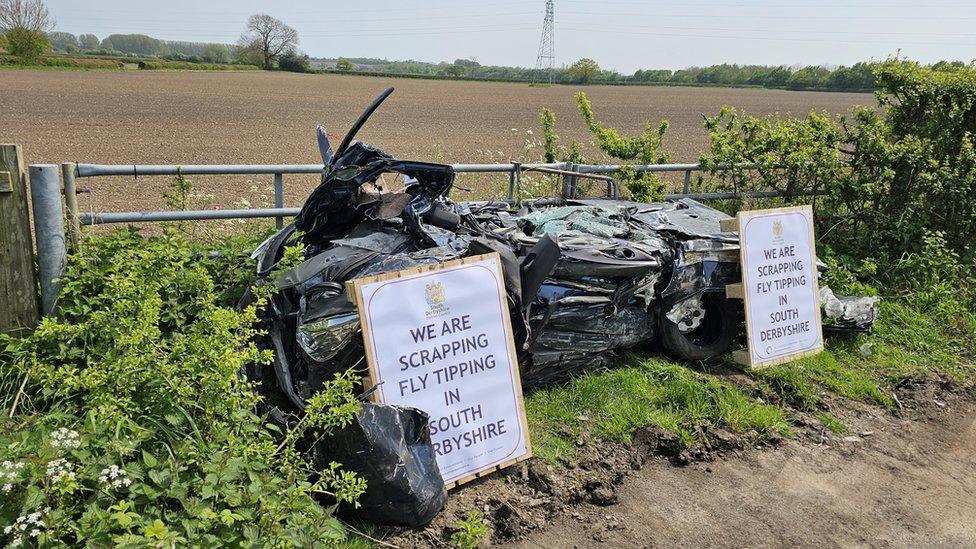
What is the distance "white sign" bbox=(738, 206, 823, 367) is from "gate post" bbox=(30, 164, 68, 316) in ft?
14.9

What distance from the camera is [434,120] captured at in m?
33.8

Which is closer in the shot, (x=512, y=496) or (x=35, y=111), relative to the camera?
(x=512, y=496)

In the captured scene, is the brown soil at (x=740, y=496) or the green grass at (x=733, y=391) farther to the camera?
the green grass at (x=733, y=391)

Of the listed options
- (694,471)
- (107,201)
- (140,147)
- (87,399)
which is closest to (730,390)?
(694,471)

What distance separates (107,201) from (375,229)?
783cm

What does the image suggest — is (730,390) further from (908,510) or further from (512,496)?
(512,496)

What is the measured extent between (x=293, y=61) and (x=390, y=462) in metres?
98.3

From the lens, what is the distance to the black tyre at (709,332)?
5.24 m

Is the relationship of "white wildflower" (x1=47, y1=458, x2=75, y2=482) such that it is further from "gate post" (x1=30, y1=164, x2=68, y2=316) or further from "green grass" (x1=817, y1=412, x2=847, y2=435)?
"green grass" (x1=817, y1=412, x2=847, y2=435)

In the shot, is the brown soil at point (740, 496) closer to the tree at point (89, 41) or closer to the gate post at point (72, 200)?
the gate post at point (72, 200)

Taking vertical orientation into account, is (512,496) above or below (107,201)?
below

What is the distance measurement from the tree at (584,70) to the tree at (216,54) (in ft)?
156

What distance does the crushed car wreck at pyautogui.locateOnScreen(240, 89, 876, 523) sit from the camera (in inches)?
150

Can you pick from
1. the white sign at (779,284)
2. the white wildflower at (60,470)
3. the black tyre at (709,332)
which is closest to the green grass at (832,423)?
the white sign at (779,284)
